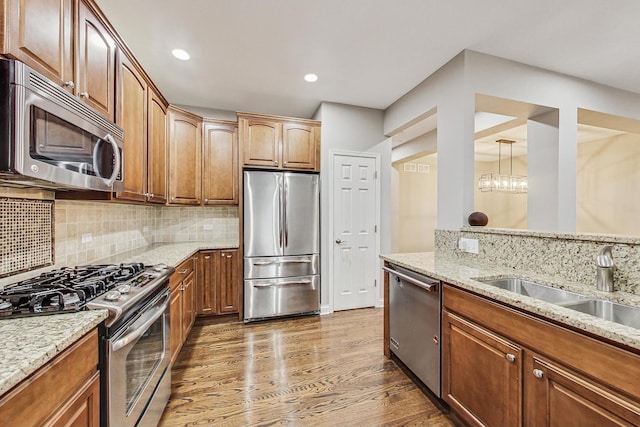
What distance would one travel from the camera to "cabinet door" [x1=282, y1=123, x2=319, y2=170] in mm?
3398

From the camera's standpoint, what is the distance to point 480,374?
58.7 inches

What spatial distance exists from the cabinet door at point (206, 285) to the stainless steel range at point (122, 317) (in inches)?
54.0

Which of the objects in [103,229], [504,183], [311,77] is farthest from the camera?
[504,183]

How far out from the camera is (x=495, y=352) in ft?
4.59

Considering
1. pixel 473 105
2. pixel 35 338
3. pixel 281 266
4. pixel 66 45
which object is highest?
pixel 473 105

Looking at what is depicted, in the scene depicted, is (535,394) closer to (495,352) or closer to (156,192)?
(495,352)

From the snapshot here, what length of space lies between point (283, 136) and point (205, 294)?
82.9 inches

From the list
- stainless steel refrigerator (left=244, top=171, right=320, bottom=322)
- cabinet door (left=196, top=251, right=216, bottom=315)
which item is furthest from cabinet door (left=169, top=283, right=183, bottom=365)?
stainless steel refrigerator (left=244, top=171, right=320, bottom=322)

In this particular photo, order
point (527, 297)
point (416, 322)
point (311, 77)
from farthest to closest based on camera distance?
1. point (311, 77)
2. point (416, 322)
3. point (527, 297)

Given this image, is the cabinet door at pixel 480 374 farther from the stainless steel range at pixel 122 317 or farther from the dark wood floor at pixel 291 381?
the stainless steel range at pixel 122 317

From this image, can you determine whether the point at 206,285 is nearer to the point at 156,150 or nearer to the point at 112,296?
the point at 156,150

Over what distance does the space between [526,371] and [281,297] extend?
255 cm

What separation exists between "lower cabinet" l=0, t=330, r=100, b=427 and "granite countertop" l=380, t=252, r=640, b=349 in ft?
5.88

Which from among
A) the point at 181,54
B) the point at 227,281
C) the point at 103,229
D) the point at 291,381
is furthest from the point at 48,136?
the point at 227,281
